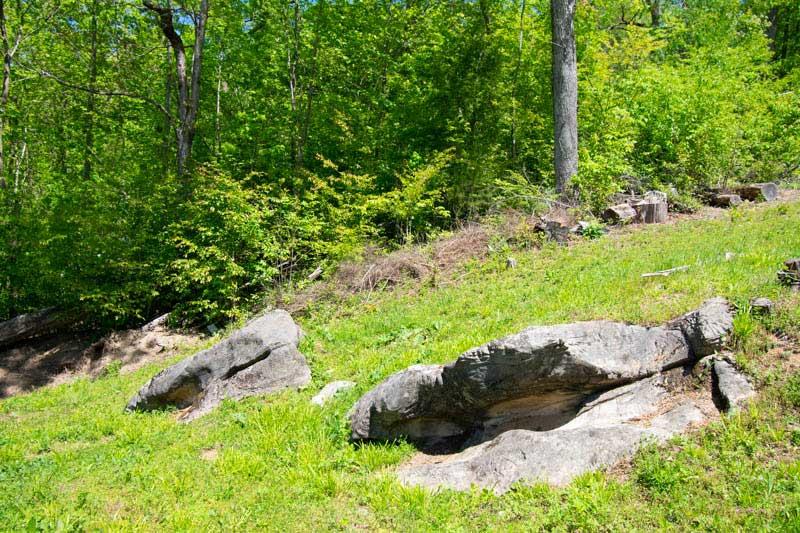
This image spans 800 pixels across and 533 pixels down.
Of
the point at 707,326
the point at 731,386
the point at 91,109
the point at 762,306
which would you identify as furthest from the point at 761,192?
the point at 91,109

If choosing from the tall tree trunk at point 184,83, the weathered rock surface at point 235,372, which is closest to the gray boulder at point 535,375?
the weathered rock surface at point 235,372

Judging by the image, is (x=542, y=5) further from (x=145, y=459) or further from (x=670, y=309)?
(x=145, y=459)

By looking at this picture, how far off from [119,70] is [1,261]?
23.0ft

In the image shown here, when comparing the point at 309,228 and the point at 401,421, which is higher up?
the point at 309,228

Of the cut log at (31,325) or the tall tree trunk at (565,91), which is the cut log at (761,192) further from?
the cut log at (31,325)

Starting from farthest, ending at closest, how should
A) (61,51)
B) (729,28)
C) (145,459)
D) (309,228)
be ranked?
1. (729,28)
2. (61,51)
3. (309,228)
4. (145,459)

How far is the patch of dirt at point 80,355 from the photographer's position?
467 inches

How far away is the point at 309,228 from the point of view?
507 inches

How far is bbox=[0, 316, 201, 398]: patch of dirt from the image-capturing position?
11.9 metres

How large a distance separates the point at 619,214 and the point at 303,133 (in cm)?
900

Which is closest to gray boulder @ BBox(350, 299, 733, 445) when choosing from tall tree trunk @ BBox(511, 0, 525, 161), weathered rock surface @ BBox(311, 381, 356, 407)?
weathered rock surface @ BBox(311, 381, 356, 407)

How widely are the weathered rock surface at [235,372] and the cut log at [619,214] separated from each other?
696 cm

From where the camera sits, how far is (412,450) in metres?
5.44

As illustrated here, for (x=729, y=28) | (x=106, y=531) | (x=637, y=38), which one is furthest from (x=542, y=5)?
(x=106, y=531)
